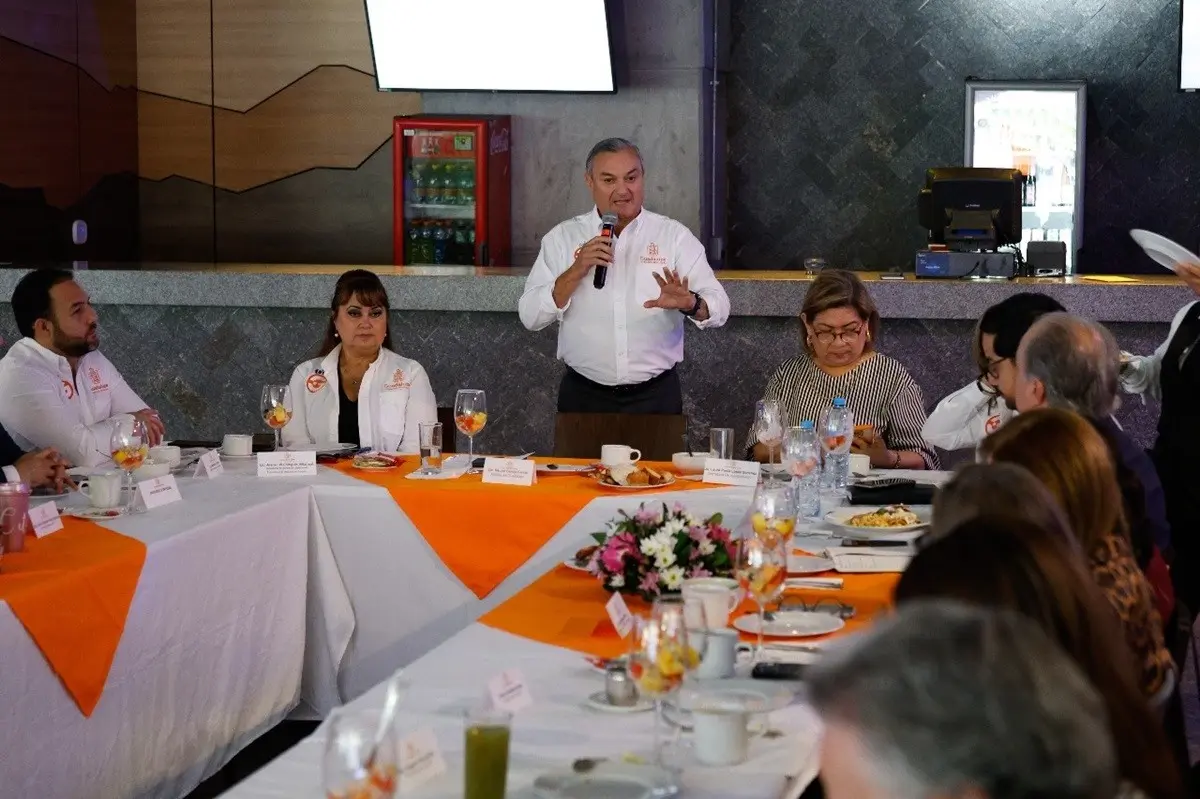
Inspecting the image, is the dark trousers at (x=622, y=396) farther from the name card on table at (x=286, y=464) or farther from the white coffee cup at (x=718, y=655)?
the white coffee cup at (x=718, y=655)

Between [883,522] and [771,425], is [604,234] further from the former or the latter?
[883,522]

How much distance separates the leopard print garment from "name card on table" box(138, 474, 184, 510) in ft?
6.78

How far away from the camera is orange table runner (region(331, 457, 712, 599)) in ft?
11.4

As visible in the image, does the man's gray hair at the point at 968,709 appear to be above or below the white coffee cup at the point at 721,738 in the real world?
above

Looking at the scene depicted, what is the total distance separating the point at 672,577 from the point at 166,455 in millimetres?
1779

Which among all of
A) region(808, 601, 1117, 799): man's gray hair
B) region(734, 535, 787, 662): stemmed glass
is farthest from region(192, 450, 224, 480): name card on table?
region(808, 601, 1117, 799): man's gray hair

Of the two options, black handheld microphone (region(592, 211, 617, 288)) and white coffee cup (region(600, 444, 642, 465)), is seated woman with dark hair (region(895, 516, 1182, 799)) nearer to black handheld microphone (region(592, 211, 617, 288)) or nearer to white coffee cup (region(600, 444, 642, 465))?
white coffee cup (region(600, 444, 642, 465))

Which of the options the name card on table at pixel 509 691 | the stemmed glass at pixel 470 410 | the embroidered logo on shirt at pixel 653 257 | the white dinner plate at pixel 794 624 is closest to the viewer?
the name card on table at pixel 509 691

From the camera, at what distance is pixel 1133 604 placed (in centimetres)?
193

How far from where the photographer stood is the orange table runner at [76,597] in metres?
2.55

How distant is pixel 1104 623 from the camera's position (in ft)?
4.32

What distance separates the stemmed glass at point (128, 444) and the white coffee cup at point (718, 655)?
1.63 m

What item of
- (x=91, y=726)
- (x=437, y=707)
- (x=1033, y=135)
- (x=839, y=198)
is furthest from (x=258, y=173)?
(x=437, y=707)

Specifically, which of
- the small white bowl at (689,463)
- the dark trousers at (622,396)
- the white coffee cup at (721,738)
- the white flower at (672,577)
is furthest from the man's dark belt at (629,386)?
the white coffee cup at (721,738)
